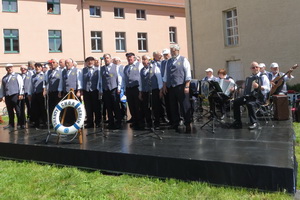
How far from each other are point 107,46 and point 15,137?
23502 mm

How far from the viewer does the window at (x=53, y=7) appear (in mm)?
27453

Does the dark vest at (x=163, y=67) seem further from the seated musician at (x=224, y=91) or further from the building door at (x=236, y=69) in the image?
the building door at (x=236, y=69)

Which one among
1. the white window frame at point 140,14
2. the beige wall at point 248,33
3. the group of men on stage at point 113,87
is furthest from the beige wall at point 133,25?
the group of men on stage at point 113,87

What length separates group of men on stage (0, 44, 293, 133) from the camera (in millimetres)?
6836

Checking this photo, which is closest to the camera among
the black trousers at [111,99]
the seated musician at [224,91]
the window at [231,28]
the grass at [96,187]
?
the grass at [96,187]

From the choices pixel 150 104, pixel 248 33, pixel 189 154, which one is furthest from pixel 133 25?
pixel 189 154

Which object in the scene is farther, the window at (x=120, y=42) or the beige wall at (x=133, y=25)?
the window at (x=120, y=42)

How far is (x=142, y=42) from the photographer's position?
32469 millimetres

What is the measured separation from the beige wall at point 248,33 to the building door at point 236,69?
28 centimetres

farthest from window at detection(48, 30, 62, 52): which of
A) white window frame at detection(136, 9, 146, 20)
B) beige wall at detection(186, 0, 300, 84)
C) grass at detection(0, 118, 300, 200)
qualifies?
grass at detection(0, 118, 300, 200)

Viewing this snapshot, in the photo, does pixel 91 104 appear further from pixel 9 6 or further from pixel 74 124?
pixel 9 6

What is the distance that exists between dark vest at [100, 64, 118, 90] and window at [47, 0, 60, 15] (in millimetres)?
22319

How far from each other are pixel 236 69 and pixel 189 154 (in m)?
16.9

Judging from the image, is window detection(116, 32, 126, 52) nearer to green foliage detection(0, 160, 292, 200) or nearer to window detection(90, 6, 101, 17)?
window detection(90, 6, 101, 17)
